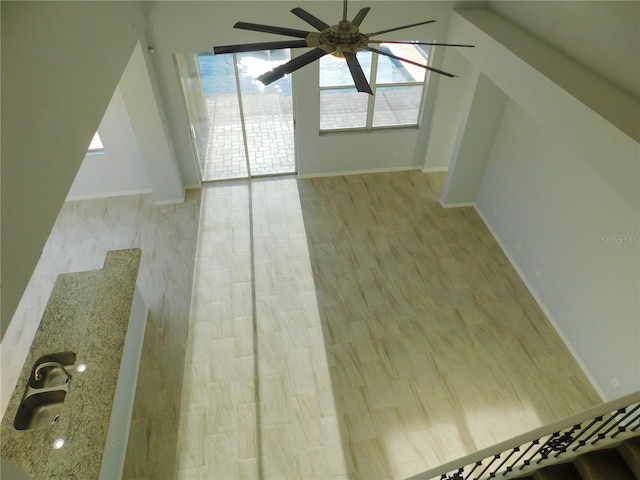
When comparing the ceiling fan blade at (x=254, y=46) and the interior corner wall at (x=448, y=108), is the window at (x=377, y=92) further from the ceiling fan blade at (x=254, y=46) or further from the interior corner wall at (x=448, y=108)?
the ceiling fan blade at (x=254, y=46)

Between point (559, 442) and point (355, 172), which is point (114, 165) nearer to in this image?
point (355, 172)

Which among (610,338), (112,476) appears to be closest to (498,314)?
(610,338)

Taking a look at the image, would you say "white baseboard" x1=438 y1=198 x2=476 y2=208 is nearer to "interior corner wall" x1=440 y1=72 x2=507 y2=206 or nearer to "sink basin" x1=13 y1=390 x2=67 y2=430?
"interior corner wall" x1=440 y1=72 x2=507 y2=206

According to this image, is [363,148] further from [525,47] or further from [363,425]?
[363,425]

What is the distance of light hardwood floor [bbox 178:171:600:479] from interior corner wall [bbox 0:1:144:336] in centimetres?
260

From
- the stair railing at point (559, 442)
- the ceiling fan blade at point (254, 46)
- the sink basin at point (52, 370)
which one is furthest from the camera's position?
the sink basin at point (52, 370)

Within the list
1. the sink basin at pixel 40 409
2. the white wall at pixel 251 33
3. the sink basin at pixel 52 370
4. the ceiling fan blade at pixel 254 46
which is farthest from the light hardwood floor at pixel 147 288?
the ceiling fan blade at pixel 254 46

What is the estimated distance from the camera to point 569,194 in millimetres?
4676

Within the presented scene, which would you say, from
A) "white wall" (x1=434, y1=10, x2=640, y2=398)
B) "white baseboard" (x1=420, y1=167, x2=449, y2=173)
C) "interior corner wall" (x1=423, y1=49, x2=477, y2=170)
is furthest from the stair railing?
"white baseboard" (x1=420, y1=167, x2=449, y2=173)

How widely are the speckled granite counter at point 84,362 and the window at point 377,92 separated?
12.6 ft

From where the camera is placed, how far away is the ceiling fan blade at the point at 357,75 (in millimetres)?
2074

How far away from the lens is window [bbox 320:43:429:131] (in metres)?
6.40

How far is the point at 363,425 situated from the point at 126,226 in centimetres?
457

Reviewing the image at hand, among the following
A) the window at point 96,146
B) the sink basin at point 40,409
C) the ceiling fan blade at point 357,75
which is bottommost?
the sink basin at point 40,409
